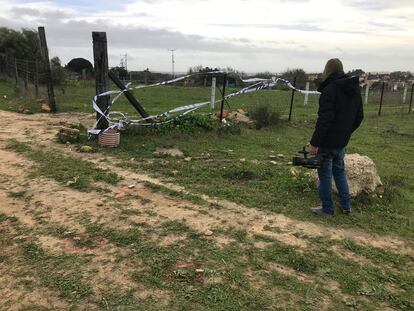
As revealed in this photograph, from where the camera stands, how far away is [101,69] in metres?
8.70

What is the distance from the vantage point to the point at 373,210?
5234mm

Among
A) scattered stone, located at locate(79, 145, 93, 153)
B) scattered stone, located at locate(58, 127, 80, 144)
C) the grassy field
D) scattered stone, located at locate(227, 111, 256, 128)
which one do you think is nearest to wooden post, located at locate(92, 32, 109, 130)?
scattered stone, located at locate(58, 127, 80, 144)

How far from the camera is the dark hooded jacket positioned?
15.4 feet

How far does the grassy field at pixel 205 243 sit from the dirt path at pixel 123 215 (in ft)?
0.08

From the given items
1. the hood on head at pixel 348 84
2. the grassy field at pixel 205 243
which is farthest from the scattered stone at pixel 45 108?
the hood on head at pixel 348 84

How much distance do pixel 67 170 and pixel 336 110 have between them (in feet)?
13.2

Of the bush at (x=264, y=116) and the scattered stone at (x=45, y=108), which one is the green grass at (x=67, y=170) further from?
the bush at (x=264, y=116)

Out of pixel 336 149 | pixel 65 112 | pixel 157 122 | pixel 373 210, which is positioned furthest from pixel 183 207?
pixel 65 112

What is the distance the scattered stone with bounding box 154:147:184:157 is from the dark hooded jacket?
3324 millimetres

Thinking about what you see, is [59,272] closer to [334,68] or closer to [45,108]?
[334,68]

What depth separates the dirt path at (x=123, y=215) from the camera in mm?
4125

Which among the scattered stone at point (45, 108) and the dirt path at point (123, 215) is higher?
the scattered stone at point (45, 108)

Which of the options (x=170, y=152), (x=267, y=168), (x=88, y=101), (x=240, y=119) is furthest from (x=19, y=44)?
A: (x=267, y=168)

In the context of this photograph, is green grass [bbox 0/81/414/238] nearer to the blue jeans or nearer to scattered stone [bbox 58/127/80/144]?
the blue jeans
